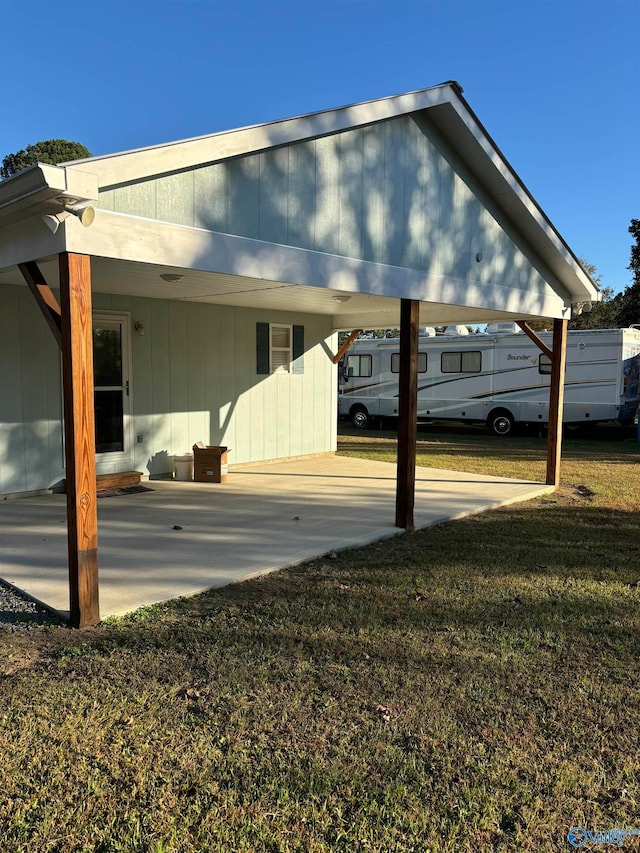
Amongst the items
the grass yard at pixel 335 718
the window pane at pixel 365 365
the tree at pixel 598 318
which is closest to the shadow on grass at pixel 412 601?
the grass yard at pixel 335 718

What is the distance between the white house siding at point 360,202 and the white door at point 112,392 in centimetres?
385

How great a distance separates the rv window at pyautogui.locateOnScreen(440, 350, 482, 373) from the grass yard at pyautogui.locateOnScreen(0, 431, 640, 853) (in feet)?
41.0

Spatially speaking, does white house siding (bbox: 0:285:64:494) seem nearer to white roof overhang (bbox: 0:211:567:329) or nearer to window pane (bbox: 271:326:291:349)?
white roof overhang (bbox: 0:211:567:329)

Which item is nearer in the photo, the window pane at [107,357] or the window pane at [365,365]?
the window pane at [107,357]

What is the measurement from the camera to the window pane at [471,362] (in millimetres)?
17297

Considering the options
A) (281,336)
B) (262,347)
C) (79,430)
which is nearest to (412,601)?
(79,430)

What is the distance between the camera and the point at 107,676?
345 centimetres

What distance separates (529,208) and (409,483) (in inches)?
148

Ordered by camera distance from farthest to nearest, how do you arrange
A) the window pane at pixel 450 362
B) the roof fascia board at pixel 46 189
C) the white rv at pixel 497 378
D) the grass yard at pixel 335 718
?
the window pane at pixel 450 362 → the white rv at pixel 497 378 → the roof fascia board at pixel 46 189 → the grass yard at pixel 335 718

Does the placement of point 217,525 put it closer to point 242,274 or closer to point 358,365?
point 242,274

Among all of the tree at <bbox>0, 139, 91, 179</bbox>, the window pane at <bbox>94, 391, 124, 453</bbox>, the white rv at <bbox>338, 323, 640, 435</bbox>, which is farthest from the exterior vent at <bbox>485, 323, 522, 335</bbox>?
the tree at <bbox>0, 139, 91, 179</bbox>

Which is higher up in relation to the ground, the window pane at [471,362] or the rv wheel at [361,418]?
the window pane at [471,362]

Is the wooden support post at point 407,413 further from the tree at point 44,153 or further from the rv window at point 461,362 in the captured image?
the tree at point 44,153

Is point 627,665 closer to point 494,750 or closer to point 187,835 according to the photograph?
point 494,750
